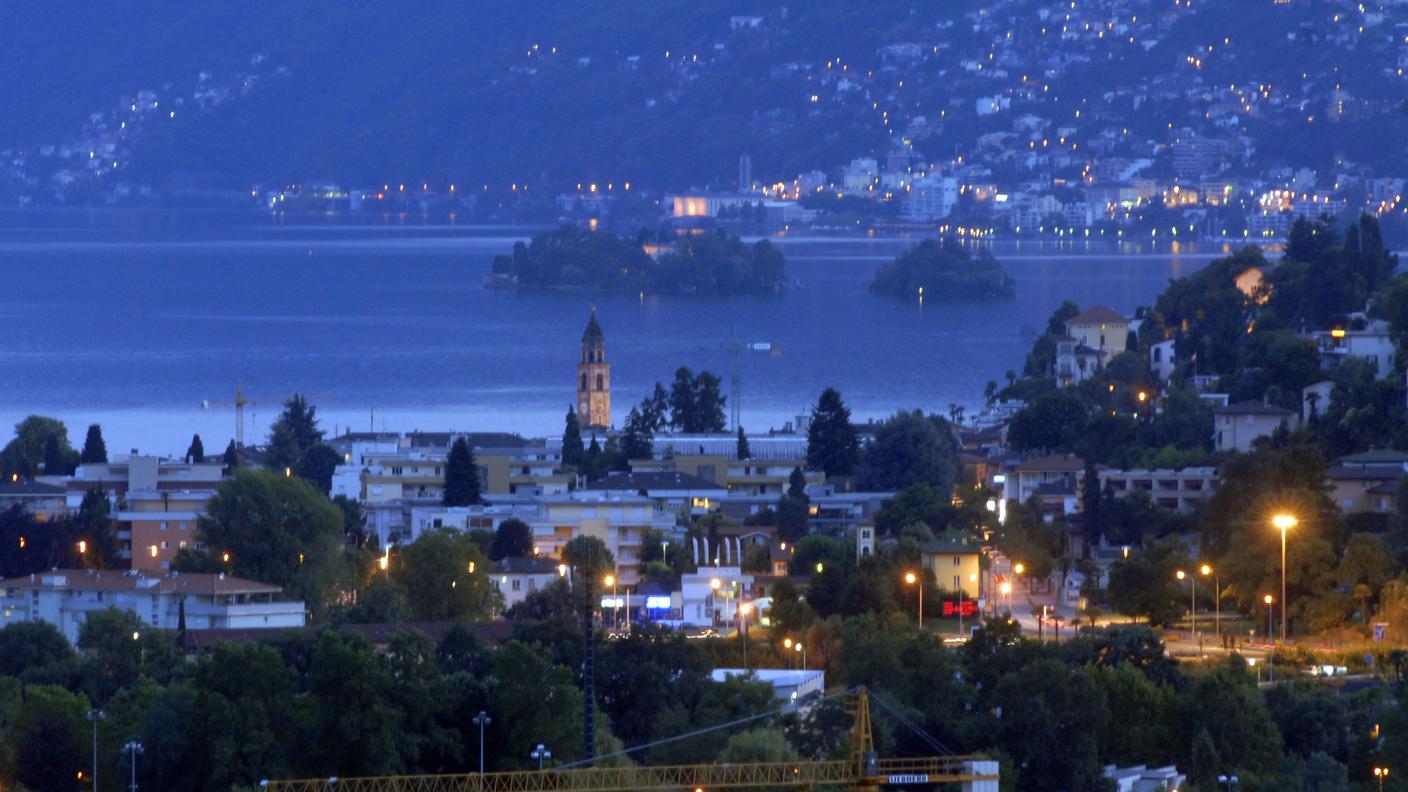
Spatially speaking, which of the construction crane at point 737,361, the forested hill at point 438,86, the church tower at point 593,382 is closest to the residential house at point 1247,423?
the construction crane at point 737,361

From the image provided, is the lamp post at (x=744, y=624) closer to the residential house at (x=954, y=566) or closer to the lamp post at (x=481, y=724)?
the residential house at (x=954, y=566)

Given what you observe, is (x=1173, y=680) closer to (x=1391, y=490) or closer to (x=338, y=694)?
(x=338, y=694)

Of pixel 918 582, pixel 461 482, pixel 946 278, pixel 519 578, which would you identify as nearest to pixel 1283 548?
pixel 918 582

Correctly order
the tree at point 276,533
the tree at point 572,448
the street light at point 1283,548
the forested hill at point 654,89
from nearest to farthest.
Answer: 1. the street light at point 1283,548
2. the tree at point 276,533
3. the tree at point 572,448
4. the forested hill at point 654,89

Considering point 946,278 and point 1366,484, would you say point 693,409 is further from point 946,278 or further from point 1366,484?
point 946,278

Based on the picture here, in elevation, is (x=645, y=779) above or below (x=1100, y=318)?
below

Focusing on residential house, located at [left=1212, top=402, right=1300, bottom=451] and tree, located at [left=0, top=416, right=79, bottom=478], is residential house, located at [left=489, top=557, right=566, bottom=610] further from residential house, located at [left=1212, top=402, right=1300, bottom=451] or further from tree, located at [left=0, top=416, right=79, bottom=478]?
tree, located at [left=0, top=416, right=79, bottom=478]

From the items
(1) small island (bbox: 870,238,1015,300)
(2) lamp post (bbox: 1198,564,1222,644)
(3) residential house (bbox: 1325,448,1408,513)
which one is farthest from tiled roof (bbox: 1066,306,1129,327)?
(1) small island (bbox: 870,238,1015,300)
